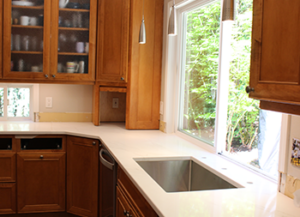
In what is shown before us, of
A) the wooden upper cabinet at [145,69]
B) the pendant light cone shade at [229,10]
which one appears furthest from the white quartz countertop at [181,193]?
the pendant light cone shade at [229,10]

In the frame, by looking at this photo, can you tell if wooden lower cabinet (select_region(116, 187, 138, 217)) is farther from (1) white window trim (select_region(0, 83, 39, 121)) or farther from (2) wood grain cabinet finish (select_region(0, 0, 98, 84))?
(1) white window trim (select_region(0, 83, 39, 121))

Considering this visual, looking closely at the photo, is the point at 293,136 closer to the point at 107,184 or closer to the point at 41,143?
the point at 107,184

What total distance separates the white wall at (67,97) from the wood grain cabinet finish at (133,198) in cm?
174

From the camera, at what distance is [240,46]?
2.22m

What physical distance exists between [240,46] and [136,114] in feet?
4.64

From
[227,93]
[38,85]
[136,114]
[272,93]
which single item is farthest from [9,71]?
[272,93]

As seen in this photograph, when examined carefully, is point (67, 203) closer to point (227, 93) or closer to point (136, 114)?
point (136, 114)

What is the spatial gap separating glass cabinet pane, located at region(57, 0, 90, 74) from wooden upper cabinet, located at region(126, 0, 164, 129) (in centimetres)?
48

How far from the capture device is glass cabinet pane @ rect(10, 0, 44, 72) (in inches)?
130

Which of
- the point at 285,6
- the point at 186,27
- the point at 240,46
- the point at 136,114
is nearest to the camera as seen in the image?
the point at 285,6

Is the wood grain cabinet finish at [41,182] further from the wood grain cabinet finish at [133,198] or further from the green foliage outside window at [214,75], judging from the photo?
the green foliage outside window at [214,75]

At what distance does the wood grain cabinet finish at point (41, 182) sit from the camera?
3064 mm

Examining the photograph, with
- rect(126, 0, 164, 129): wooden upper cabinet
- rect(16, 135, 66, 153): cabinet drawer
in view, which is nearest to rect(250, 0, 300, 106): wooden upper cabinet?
rect(126, 0, 164, 129): wooden upper cabinet

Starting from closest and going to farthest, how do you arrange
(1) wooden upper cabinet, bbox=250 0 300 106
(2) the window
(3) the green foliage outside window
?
(1) wooden upper cabinet, bbox=250 0 300 106 → (2) the window → (3) the green foliage outside window
